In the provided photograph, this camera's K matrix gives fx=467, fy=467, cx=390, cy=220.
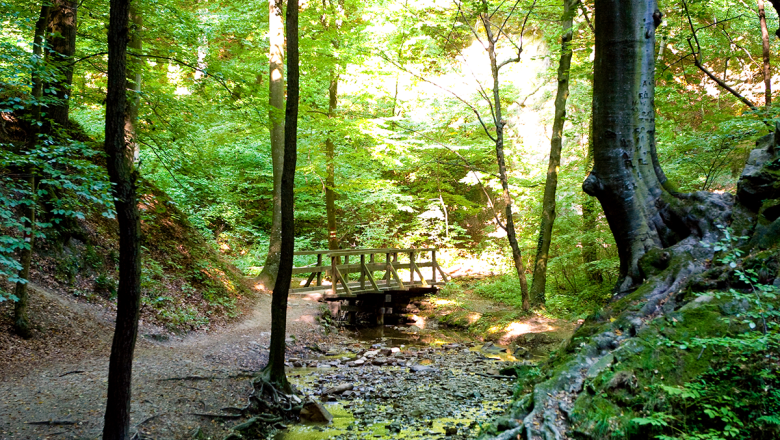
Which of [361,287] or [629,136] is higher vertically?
[629,136]

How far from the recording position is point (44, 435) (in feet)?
13.8

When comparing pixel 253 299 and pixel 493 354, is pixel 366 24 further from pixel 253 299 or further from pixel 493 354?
pixel 493 354

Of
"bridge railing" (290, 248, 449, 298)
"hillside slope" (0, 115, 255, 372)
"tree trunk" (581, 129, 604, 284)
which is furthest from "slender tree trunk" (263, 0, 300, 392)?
"tree trunk" (581, 129, 604, 284)

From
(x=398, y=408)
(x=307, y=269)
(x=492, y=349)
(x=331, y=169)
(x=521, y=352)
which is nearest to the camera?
(x=398, y=408)

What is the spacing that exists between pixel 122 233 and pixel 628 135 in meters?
4.91

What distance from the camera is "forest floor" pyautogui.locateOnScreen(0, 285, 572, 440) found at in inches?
192

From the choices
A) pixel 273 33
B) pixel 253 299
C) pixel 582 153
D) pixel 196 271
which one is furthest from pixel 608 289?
pixel 273 33

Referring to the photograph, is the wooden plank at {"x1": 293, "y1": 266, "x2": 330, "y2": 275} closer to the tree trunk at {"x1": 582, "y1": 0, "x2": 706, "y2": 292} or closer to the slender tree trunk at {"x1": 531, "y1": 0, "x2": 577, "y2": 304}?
the slender tree trunk at {"x1": 531, "y1": 0, "x2": 577, "y2": 304}

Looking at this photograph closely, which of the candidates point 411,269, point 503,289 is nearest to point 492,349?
point 503,289

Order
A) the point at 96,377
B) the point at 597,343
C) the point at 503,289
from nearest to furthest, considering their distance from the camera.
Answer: the point at 597,343 < the point at 96,377 < the point at 503,289

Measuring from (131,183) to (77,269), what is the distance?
5256 millimetres

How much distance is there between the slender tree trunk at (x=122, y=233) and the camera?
404 centimetres

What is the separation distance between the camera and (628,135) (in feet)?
15.4

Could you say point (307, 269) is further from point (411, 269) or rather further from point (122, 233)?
point (122, 233)
